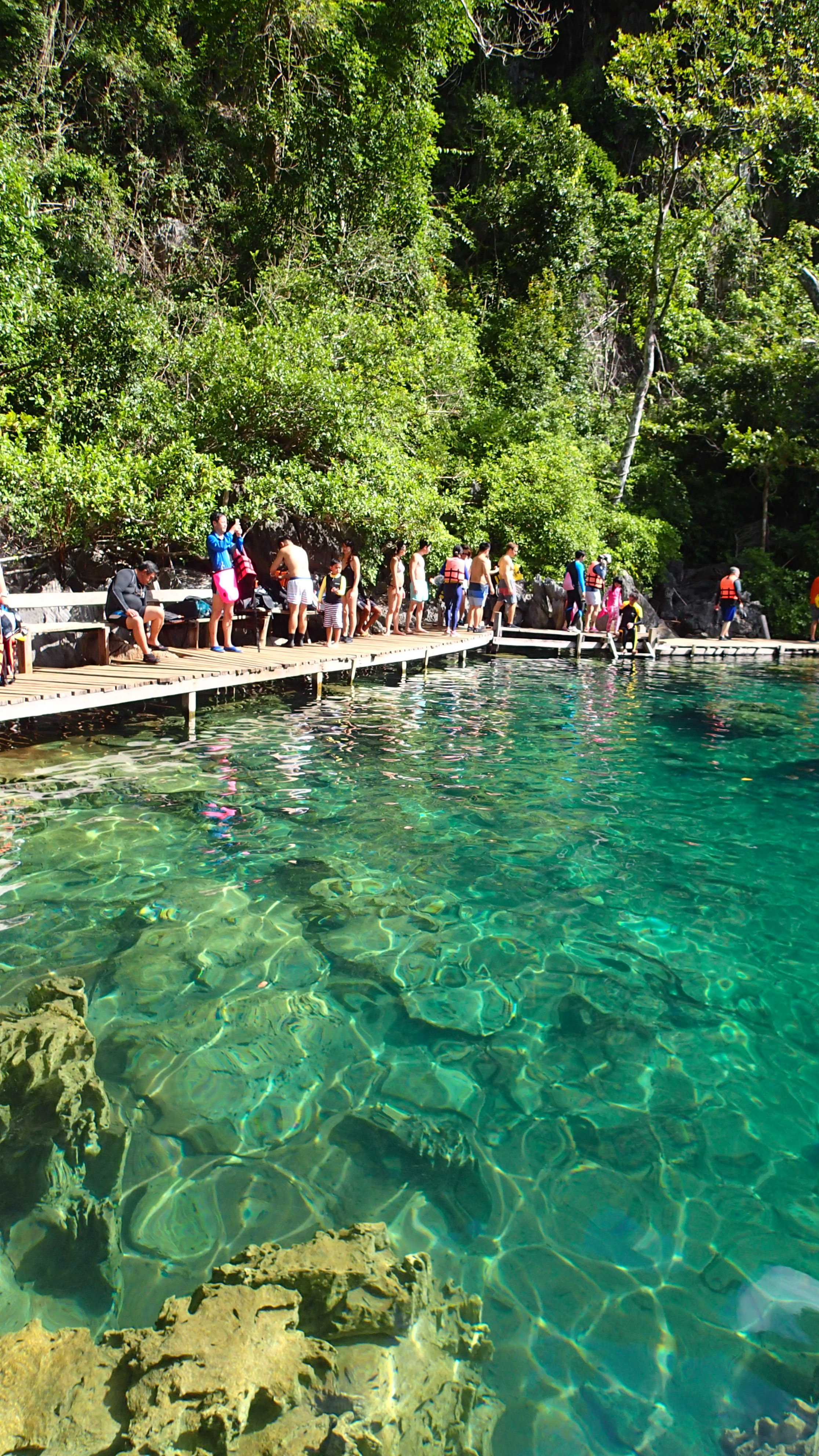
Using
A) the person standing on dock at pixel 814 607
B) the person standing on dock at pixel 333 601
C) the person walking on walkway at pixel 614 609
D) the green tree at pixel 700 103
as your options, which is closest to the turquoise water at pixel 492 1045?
the person standing on dock at pixel 333 601

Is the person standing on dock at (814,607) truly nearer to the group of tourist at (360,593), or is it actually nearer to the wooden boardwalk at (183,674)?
the group of tourist at (360,593)

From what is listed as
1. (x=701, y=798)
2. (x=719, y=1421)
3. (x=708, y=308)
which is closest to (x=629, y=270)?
(x=708, y=308)

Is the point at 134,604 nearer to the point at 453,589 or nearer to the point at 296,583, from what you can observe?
the point at 296,583

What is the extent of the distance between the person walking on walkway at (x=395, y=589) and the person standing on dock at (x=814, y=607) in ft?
40.0

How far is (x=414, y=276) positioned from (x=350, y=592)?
1540 cm

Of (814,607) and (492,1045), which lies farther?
(814,607)

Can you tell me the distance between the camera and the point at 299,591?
45.1 ft

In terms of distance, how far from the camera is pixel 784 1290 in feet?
9.68

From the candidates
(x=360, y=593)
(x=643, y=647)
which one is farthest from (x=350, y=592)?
(x=643, y=647)

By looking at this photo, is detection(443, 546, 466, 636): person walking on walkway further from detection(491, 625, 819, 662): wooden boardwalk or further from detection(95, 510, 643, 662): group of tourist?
detection(491, 625, 819, 662): wooden boardwalk

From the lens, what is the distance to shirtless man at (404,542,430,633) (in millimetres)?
18047

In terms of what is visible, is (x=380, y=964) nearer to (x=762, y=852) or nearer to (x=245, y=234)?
(x=762, y=852)

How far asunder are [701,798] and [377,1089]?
5777 mm

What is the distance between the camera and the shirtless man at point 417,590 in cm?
1805
